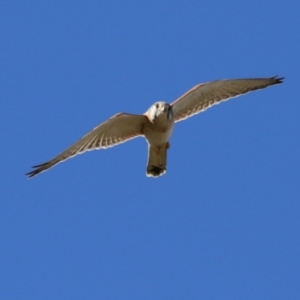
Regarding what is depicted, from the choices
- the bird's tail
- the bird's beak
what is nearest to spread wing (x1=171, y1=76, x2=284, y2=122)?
the bird's beak

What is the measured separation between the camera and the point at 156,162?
17406 mm

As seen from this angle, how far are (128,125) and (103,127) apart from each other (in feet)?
1.54

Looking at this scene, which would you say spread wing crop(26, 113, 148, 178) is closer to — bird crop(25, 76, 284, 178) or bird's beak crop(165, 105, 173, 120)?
bird crop(25, 76, 284, 178)

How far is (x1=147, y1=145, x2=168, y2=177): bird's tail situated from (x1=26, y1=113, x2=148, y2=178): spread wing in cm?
39

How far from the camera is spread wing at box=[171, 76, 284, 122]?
690 inches

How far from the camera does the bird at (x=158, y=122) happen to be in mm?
16719

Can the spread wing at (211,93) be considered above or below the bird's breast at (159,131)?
above

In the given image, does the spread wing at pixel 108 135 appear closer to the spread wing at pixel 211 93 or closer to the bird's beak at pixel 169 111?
the bird's beak at pixel 169 111

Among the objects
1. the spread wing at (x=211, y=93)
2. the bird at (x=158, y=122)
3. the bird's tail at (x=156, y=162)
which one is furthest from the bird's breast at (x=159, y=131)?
the spread wing at (x=211, y=93)

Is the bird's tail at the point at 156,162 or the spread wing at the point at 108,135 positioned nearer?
the spread wing at the point at 108,135

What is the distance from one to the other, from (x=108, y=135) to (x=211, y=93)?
1.98 m

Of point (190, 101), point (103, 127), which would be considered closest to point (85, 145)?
point (103, 127)

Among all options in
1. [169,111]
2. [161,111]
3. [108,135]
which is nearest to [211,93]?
[169,111]

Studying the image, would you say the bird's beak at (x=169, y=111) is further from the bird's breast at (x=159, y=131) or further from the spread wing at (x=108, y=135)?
the spread wing at (x=108, y=135)
